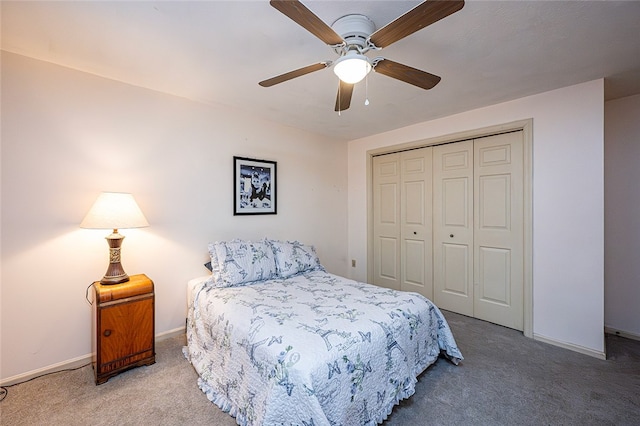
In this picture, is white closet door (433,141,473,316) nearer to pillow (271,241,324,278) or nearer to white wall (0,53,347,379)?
pillow (271,241,324,278)

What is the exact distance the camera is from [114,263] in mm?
2141

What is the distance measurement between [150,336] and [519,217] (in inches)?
140

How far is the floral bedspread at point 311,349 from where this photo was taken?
1.29m

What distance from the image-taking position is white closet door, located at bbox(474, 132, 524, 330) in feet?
9.26

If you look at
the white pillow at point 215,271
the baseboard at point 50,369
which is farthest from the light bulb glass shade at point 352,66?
the baseboard at point 50,369

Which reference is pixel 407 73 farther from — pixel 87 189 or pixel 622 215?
pixel 622 215

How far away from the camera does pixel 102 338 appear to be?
1943mm

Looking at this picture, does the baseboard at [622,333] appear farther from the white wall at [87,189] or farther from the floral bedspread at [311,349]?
the white wall at [87,189]

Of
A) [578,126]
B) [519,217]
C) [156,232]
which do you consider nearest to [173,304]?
[156,232]

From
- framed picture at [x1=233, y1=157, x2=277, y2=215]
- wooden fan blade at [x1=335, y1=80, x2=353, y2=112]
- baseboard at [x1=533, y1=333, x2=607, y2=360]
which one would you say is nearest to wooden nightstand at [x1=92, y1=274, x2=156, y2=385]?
framed picture at [x1=233, y1=157, x2=277, y2=215]

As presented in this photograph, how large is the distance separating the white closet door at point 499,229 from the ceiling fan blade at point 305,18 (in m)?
2.37

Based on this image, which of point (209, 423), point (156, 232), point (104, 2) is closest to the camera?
point (104, 2)

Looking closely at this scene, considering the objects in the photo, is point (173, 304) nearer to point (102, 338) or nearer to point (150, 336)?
point (150, 336)

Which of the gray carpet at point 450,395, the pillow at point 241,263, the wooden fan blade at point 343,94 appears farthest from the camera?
the pillow at point 241,263
